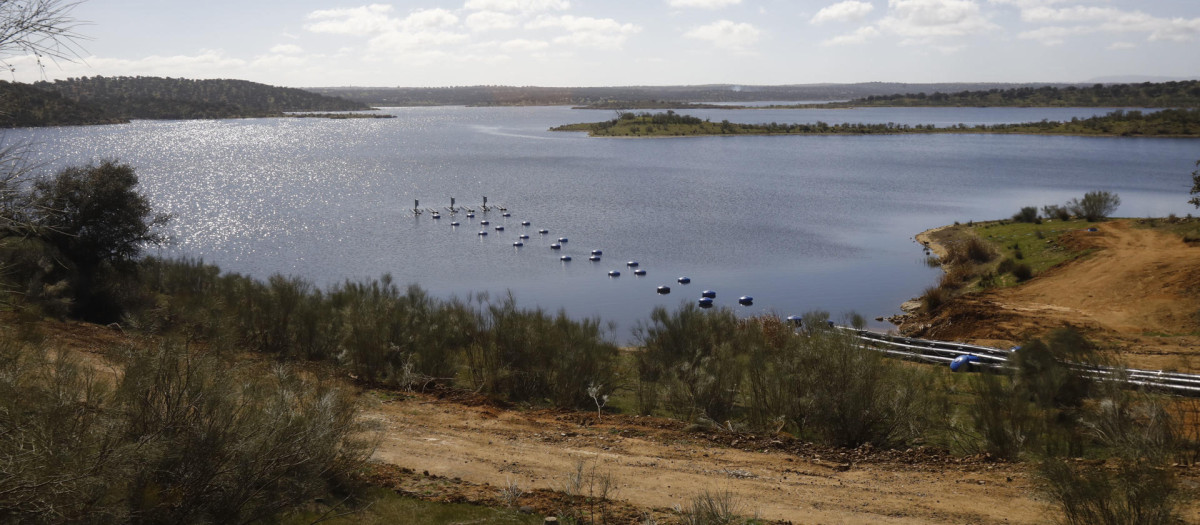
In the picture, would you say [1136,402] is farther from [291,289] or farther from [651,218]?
[651,218]

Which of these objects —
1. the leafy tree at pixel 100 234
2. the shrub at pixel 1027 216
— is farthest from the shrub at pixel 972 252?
the leafy tree at pixel 100 234

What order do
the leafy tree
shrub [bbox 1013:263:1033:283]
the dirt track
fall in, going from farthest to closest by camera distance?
shrub [bbox 1013:263:1033:283]
the leafy tree
the dirt track

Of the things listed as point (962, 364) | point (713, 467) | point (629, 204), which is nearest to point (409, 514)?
point (713, 467)

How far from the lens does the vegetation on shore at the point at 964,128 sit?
116m

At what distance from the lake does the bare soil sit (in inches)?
140

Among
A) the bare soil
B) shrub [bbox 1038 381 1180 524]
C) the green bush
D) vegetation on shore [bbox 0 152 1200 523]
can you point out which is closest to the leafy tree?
vegetation on shore [bbox 0 152 1200 523]

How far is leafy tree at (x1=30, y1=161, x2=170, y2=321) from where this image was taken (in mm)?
26141

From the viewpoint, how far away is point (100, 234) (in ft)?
89.2

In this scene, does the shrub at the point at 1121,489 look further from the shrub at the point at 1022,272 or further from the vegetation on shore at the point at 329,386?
the shrub at the point at 1022,272

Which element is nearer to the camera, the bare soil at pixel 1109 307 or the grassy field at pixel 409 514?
the grassy field at pixel 409 514

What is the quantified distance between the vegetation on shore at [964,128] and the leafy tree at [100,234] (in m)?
107

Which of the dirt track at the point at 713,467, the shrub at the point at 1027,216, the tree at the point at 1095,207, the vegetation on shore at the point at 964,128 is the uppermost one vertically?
the vegetation on shore at the point at 964,128

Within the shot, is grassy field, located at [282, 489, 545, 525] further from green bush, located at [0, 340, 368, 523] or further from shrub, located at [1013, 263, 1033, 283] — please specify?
shrub, located at [1013, 263, 1033, 283]

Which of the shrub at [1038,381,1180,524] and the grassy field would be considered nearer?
the shrub at [1038,381,1180,524]
